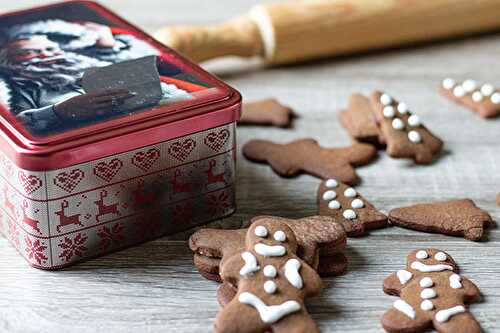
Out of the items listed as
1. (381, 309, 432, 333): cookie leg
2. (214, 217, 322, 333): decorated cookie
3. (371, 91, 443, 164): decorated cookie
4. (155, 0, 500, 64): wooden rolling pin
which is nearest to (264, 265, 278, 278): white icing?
(214, 217, 322, 333): decorated cookie

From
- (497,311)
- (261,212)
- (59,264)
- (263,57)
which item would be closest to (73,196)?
(59,264)

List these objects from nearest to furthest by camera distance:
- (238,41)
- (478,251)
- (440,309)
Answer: (440,309) < (478,251) < (238,41)

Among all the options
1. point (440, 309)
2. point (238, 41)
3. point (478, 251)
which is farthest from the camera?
point (238, 41)

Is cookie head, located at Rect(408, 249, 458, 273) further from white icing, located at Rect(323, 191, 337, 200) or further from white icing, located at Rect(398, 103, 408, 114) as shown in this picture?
white icing, located at Rect(398, 103, 408, 114)

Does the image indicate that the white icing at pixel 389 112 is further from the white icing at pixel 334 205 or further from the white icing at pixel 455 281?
the white icing at pixel 455 281

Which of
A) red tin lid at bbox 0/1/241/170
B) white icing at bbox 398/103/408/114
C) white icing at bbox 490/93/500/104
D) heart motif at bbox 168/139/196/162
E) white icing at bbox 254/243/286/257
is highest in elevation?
red tin lid at bbox 0/1/241/170

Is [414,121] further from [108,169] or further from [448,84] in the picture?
[108,169]

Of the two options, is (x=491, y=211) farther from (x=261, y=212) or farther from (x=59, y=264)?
(x=59, y=264)
